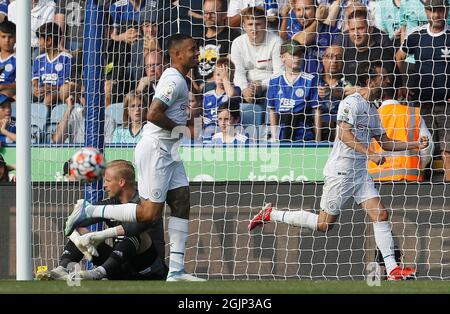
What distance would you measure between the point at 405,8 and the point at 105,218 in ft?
12.7

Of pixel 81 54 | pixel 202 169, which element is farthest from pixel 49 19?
pixel 202 169

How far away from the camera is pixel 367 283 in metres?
9.26

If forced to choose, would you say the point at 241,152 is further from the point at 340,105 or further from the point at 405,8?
the point at 405,8

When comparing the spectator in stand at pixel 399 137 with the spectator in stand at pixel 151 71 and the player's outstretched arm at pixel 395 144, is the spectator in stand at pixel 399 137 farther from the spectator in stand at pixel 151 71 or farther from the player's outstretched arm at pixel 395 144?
the spectator in stand at pixel 151 71

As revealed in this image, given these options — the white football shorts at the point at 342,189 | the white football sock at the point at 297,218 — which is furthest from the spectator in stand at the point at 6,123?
Result: the white football shorts at the point at 342,189

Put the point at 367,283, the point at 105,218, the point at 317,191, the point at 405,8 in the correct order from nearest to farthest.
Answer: the point at 367,283
the point at 105,218
the point at 317,191
the point at 405,8

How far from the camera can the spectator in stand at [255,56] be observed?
11.7 metres

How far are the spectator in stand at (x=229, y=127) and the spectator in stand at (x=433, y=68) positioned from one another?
1.72 metres

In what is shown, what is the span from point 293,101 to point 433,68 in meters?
1.44

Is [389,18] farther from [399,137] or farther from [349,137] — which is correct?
[349,137]

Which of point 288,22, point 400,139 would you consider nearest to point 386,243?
point 400,139

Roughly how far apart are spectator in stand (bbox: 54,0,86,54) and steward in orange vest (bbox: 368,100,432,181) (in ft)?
10.1

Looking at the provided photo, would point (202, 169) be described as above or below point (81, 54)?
below

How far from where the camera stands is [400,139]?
11.3 metres
